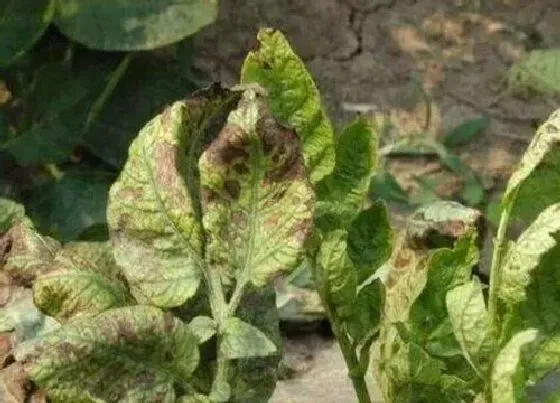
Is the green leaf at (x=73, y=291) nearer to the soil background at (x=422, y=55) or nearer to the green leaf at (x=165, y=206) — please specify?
the green leaf at (x=165, y=206)

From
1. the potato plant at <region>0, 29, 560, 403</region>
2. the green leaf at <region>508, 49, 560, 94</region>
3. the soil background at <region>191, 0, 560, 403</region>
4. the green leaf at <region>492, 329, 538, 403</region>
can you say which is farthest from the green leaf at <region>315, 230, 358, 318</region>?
the soil background at <region>191, 0, 560, 403</region>

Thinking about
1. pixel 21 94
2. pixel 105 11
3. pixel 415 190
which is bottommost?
pixel 415 190

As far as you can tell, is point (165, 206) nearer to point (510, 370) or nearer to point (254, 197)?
point (254, 197)

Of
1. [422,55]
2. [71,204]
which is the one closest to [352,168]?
[71,204]

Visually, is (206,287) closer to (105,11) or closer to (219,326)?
(219,326)

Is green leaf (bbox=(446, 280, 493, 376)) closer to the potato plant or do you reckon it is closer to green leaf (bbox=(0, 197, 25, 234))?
the potato plant

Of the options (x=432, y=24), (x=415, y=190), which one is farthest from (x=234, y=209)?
(x=432, y=24)
